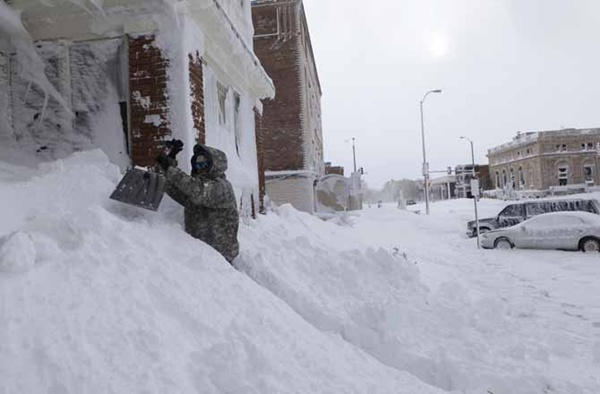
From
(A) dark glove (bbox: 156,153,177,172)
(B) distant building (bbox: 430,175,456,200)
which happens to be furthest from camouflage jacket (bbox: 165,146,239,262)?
(B) distant building (bbox: 430,175,456,200)

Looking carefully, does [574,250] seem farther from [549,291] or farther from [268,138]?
[268,138]

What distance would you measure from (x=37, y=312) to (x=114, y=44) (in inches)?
165

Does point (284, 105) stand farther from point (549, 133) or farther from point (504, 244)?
point (549, 133)

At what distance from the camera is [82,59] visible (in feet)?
19.1

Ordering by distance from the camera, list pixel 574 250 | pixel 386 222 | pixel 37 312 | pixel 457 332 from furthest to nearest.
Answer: pixel 386 222, pixel 574 250, pixel 457 332, pixel 37 312

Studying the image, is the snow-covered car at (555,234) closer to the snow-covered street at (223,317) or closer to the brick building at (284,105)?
the snow-covered street at (223,317)

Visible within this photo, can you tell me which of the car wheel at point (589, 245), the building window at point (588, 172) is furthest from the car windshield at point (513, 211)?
the building window at point (588, 172)

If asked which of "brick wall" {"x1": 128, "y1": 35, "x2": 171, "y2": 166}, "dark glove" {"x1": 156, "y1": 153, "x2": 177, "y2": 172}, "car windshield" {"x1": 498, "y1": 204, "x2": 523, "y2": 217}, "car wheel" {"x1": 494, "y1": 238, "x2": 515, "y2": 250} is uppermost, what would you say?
"brick wall" {"x1": 128, "y1": 35, "x2": 171, "y2": 166}

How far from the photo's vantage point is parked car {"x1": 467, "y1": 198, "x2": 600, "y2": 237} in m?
18.9

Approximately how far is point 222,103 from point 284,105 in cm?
1385

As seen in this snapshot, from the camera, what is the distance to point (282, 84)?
21.6 meters

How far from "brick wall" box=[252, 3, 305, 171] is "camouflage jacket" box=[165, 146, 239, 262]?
1646 cm

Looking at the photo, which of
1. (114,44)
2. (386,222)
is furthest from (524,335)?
(386,222)

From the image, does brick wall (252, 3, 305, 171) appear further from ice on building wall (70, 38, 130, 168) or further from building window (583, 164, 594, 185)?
building window (583, 164, 594, 185)
